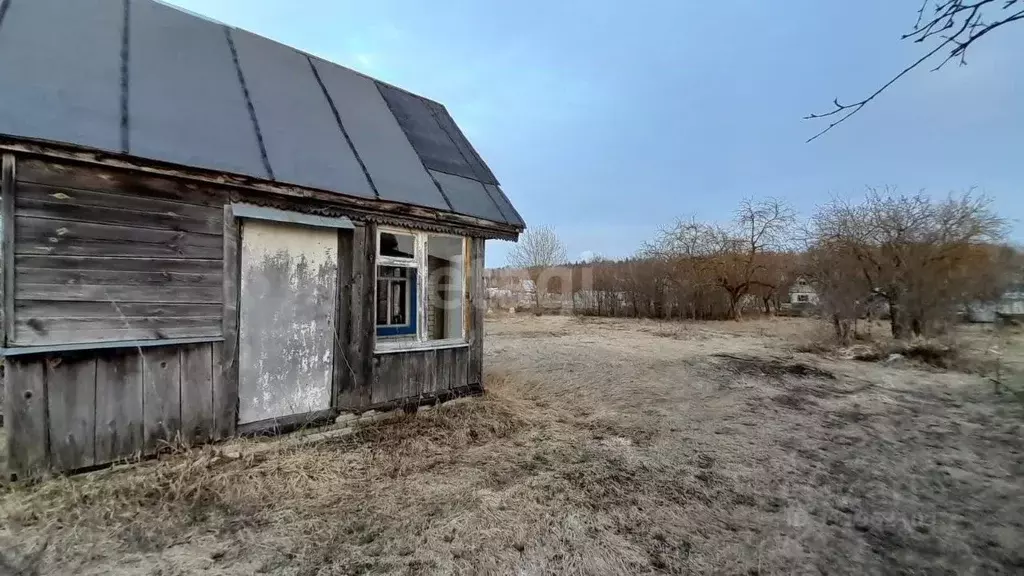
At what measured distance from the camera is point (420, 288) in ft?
16.8

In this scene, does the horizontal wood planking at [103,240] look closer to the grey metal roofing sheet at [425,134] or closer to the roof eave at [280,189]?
the roof eave at [280,189]

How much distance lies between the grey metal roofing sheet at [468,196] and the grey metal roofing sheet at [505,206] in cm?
12

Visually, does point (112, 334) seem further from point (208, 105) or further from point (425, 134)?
point (425, 134)

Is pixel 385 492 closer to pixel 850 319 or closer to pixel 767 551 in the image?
pixel 767 551

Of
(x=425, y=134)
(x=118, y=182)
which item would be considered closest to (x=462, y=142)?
(x=425, y=134)

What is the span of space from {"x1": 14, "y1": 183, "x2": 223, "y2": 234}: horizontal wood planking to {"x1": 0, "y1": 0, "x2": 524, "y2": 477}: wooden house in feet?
0.04

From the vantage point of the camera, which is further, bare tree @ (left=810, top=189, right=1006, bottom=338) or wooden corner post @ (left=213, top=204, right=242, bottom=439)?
bare tree @ (left=810, top=189, right=1006, bottom=338)

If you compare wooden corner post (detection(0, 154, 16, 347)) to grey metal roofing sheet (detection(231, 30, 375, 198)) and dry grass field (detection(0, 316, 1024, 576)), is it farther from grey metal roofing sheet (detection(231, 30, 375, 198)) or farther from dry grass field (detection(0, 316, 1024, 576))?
grey metal roofing sheet (detection(231, 30, 375, 198))

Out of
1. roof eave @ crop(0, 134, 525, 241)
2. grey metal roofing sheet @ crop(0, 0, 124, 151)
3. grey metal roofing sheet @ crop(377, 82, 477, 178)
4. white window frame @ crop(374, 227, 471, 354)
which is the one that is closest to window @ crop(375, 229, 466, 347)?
white window frame @ crop(374, 227, 471, 354)

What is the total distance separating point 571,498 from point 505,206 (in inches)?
159

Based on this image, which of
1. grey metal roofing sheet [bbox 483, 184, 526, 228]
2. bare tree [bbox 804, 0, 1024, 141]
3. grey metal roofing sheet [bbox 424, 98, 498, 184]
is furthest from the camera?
grey metal roofing sheet [bbox 424, 98, 498, 184]

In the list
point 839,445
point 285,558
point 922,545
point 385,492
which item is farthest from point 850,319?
point 285,558

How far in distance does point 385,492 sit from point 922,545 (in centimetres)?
378

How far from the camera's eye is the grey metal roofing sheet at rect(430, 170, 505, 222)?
17.7 feet
